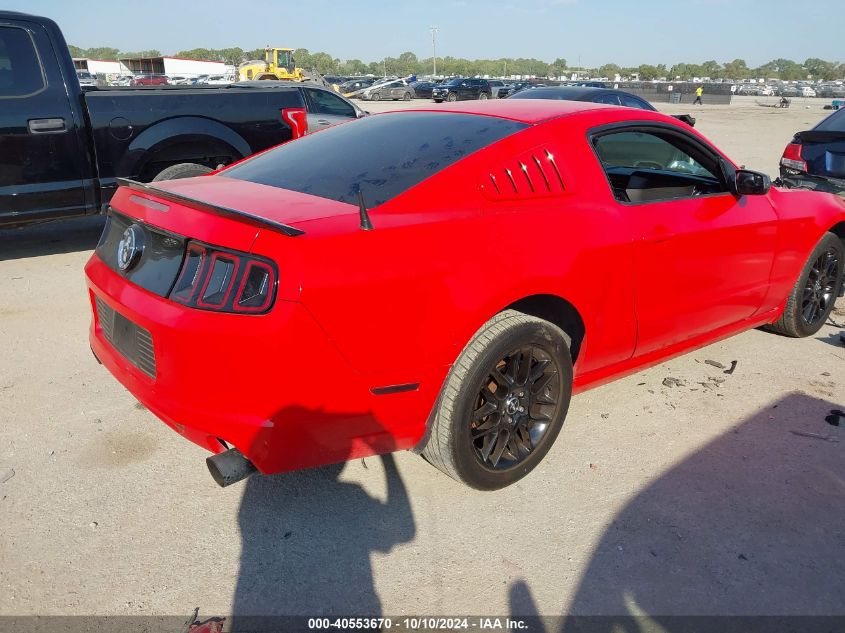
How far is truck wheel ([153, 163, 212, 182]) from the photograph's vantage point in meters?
6.30

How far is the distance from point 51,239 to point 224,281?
5997 millimetres

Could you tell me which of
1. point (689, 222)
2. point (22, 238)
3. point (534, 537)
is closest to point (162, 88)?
point (22, 238)

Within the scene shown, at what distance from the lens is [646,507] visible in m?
2.94

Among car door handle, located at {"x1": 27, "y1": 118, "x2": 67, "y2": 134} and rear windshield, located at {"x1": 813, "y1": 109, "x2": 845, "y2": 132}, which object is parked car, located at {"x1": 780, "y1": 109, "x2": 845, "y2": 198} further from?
car door handle, located at {"x1": 27, "y1": 118, "x2": 67, "y2": 134}

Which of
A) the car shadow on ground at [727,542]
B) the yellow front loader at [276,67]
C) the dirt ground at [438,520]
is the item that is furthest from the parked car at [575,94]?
the yellow front loader at [276,67]

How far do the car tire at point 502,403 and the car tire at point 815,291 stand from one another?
2.36m

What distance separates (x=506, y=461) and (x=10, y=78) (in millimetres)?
5287

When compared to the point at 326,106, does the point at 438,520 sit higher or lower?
A: lower

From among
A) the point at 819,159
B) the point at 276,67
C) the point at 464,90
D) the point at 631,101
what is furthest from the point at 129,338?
the point at 464,90

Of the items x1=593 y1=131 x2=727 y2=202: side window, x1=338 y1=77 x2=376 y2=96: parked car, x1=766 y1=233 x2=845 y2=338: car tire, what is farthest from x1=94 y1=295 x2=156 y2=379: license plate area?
x1=338 y1=77 x2=376 y2=96: parked car

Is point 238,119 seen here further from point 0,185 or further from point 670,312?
point 670,312

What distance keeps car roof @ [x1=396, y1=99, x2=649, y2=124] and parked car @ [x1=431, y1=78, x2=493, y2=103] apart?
136ft

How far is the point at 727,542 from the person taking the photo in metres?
2.73

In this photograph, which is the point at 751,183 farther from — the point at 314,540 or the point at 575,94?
the point at 575,94
